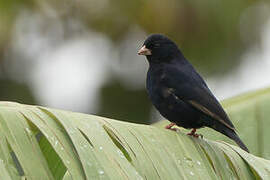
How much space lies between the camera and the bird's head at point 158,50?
210 inches

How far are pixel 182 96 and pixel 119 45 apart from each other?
23.6 ft

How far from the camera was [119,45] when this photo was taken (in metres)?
11.9

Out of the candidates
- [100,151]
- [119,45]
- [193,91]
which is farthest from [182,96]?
[119,45]

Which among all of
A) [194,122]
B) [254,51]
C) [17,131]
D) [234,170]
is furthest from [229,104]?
[254,51]

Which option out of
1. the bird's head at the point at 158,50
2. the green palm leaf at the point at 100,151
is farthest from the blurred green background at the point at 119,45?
the green palm leaf at the point at 100,151

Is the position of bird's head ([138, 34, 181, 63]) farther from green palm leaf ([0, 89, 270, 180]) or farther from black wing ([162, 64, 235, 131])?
green palm leaf ([0, 89, 270, 180])

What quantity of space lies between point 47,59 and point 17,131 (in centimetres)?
999

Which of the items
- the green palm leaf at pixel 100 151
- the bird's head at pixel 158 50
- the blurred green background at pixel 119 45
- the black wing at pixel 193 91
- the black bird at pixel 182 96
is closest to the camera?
the green palm leaf at pixel 100 151

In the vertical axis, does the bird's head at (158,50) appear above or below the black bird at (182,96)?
above

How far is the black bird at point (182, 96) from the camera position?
4.48 m

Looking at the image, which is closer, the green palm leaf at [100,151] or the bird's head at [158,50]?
the green palm leaf at [100,151]

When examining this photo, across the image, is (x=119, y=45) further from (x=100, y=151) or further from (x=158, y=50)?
(x=100, y=151)

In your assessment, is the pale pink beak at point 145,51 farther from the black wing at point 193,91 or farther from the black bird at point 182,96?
the black wing at point 193,91

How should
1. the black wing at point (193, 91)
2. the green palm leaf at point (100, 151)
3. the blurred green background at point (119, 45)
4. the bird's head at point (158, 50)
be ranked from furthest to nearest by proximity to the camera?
the blurred green background at point (119, 45)
the bird's head at point (158, 50)
the black wing at point (193, 91)
the green palm leaf at point (100, 151)
